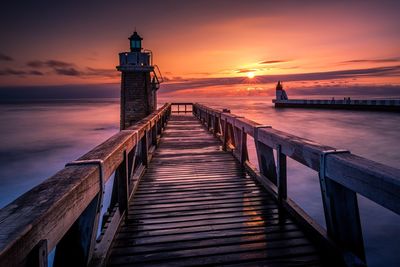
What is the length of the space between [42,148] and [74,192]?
2470 cm

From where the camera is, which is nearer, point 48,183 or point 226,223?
point 48,183

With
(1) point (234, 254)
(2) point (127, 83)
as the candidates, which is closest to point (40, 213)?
(1) point (234, 254)

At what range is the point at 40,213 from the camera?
52.2 inches

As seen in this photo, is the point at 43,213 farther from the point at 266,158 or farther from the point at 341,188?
the point at 266,158

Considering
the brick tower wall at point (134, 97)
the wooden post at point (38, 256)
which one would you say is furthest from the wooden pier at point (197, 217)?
the brick tower wall at point (134, 97)

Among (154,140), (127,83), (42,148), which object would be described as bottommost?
(42,148)

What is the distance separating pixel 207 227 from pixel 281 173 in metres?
1.13

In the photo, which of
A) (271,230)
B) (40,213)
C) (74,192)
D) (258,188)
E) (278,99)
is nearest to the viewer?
(40,213)

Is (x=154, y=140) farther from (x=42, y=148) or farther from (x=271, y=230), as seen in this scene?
(x=42, y=148)

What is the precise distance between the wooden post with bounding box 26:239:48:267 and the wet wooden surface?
1.38 m

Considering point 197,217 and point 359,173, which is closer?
point 359,173

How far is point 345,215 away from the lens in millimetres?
2363

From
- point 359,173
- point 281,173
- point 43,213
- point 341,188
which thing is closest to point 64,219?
point 43,213

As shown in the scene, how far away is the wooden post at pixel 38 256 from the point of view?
1.23m
